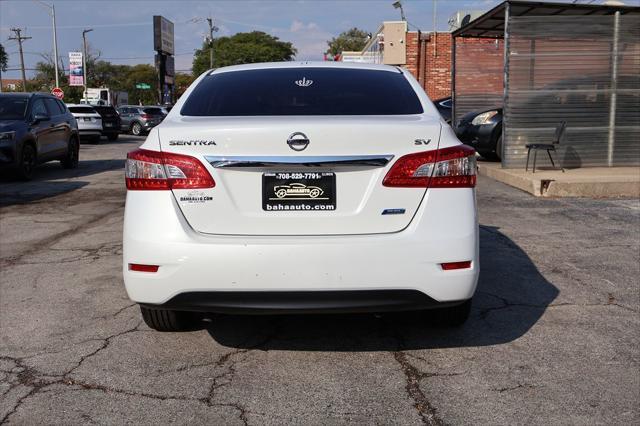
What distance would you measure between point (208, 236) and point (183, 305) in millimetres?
399

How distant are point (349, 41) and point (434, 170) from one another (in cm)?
10459

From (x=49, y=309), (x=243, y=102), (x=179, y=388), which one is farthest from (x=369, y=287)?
(x=49, y=309)

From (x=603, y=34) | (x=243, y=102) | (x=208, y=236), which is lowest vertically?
(x=208, y=236)

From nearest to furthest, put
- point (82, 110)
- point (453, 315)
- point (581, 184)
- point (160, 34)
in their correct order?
1. point (453, 315)
2. point (581, 184)
3. point (82, 110)
4. point (160, 34)

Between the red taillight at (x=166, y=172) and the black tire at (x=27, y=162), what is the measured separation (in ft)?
33.7

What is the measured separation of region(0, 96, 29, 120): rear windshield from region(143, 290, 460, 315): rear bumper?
1117 cm

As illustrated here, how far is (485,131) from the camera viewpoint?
46.9 ft

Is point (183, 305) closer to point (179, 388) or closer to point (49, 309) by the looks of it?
point (179, 388)

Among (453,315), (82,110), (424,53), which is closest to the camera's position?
(453,315)

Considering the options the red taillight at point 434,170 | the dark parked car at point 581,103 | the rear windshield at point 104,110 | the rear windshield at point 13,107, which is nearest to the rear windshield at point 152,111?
the rear windshield at point 104,110

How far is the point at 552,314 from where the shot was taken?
15.2 feet

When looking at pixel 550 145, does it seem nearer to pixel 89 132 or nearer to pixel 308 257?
pixel 308 257

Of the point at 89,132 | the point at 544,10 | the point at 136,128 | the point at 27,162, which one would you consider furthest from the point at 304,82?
the point at 136,128

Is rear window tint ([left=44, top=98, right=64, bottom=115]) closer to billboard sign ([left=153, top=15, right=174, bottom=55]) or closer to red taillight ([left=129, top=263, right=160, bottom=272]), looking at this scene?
red taillight ([left=129, top=263, right=160, bottom=272])
